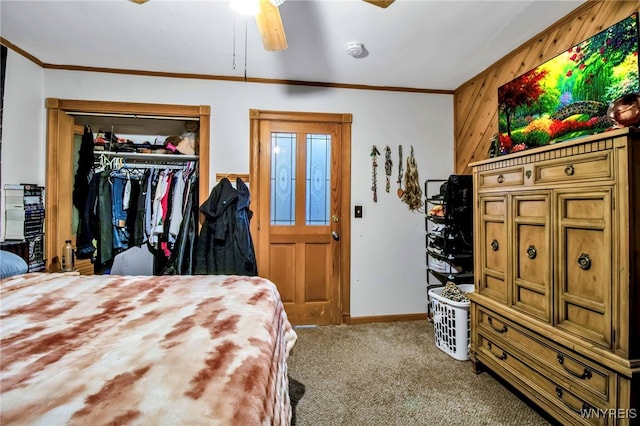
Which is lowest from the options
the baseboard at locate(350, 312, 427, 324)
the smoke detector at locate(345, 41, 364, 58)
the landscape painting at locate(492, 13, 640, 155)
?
the baseboard at locate(350, 312, 427, 324)

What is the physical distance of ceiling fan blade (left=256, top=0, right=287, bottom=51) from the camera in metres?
1.46

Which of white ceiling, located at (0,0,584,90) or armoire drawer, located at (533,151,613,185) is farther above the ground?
white ceiling, located at (0,0,584,90)

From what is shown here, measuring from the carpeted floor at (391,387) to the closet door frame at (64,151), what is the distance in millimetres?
1844

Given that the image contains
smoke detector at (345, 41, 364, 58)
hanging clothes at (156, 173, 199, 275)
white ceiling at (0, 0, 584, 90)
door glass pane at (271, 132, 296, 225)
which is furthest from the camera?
door glass pane at (271, 132, 296, 225)

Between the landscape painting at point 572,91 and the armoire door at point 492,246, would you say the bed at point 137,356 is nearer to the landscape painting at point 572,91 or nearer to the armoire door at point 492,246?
the armoire door at point 492,246

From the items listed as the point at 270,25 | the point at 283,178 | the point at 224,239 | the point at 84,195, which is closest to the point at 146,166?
the point at 84,195

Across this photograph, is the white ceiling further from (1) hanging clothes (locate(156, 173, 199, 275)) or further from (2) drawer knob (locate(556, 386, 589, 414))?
(2) drawer knob (locate(556, 386, 589, 414))

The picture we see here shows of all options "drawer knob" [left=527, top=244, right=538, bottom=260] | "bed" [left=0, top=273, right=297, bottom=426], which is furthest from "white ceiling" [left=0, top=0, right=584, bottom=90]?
"bed" [left=0, top=273, right=297, bottom=426]

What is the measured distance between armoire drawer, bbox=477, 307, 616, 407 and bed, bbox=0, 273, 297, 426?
56.1 inches

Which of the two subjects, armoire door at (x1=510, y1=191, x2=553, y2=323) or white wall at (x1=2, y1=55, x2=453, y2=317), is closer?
armoire door at (x1=510, y1=191, x2=553, y2=323)

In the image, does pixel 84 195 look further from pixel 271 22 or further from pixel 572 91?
pixel 572 91

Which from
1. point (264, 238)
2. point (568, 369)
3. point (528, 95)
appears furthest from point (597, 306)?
point (264, 238)

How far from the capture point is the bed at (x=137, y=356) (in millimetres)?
601

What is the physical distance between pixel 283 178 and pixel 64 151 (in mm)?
2075
